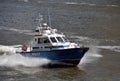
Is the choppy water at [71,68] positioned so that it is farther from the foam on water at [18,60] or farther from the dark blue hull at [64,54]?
the dark blue hull at [64,54]

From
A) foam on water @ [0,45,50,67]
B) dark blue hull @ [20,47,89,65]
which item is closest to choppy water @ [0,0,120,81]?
foam on water @ [0,45,50,67]

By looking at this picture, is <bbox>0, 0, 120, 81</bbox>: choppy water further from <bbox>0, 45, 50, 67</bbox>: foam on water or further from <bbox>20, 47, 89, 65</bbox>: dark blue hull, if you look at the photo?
<bbox>20, 47, 89, 65</bbox>: dark blue hull

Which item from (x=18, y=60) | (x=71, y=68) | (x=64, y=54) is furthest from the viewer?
(x=18, y=60)

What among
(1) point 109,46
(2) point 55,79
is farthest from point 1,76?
(1) point 109,46

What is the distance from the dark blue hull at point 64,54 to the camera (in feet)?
130

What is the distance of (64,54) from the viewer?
39750mm

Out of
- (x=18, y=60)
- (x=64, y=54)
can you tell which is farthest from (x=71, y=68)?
(x=18, y=60)

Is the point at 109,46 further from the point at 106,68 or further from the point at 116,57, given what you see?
the point at 106,68

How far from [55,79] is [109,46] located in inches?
663

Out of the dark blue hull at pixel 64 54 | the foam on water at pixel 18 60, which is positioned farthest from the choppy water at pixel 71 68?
the dark blue hull at pixel 64 54

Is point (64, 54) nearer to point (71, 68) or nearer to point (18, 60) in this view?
point (71, 68)

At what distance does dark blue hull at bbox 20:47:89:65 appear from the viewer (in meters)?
39.6

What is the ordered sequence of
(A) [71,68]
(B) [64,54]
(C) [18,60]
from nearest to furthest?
1. (B) [64,54]
2. (A) [71,68]
3. (C) [18,60]

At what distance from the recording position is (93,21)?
79812 millimetres
